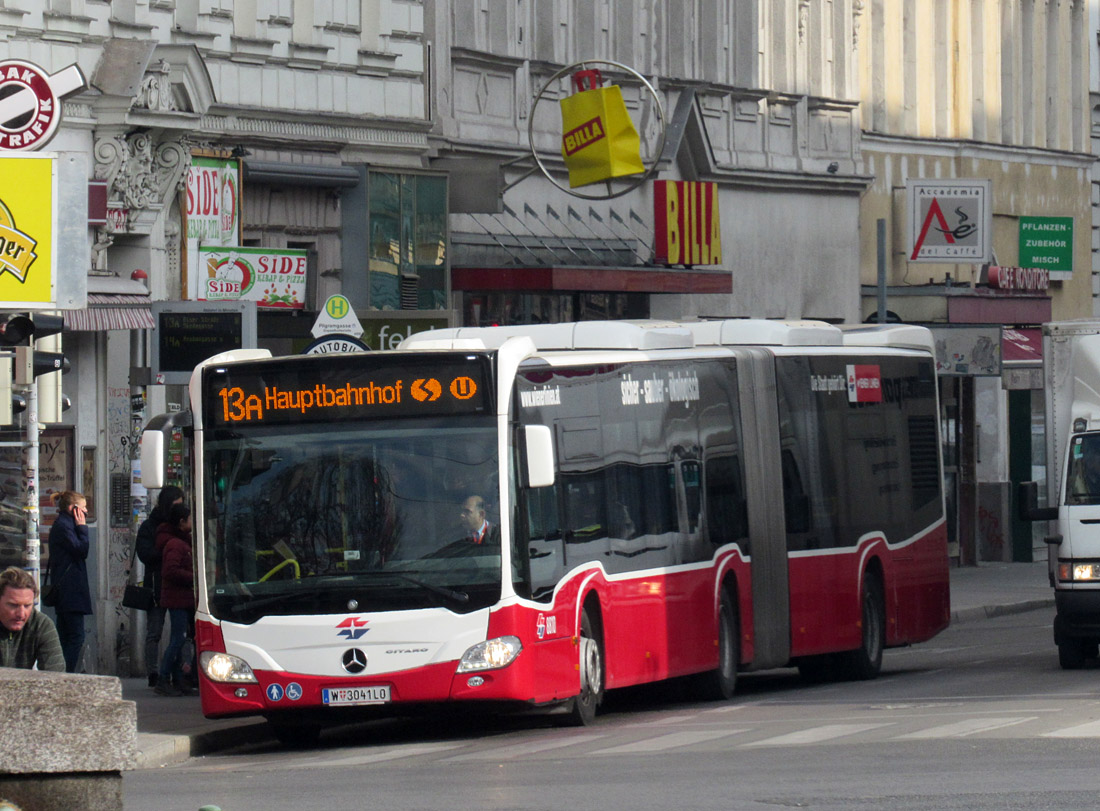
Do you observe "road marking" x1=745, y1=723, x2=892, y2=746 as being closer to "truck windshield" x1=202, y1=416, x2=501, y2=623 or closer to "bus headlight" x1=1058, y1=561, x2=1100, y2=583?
"truck windshield" x1=202, y1=416, x2=501, y2=623

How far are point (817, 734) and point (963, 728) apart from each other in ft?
2.98

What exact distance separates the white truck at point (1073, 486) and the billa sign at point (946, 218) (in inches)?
634

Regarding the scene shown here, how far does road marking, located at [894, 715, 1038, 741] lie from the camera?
1448 cm

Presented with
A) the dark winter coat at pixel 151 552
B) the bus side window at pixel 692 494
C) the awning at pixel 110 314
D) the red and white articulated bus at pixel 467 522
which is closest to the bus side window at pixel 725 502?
the red and white articulated bus at pixel 467 522

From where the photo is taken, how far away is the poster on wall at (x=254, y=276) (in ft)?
77.6

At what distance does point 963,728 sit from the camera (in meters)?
14.9

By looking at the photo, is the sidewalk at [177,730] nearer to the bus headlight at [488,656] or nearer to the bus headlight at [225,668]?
the bus headlight at [225,668]

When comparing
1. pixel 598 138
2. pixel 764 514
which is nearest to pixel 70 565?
pixel 764 514

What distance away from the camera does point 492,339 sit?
57.6ft

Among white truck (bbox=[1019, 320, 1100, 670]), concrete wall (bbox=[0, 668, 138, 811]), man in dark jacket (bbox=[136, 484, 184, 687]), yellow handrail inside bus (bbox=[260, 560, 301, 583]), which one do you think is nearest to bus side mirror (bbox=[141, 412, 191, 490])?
yellow handrail inside bus (bbox=[260, 560, 301, 583])

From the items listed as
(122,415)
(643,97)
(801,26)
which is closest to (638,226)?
(643,97)

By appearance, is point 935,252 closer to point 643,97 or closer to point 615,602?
point 643,97

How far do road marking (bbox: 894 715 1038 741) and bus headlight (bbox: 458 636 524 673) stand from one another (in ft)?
8.04

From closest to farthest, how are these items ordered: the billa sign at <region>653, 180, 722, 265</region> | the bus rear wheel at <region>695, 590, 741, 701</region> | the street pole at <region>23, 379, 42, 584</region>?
1. the street pole at <region>23, 379, 42, 584</region>
2. the bus rear wheel at <region>695, 590, 741, 701</region>
3. the billa sign at <region>653, 180, 722, 265</region>
